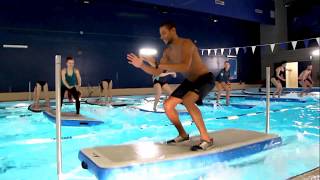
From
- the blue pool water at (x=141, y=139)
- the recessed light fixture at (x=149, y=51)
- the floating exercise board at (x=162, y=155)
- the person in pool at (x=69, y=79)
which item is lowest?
the blue pool water at (x=141, y=139)

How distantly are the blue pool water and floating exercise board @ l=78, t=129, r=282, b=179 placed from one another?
0.23 feet

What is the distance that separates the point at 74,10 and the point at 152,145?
1428cm

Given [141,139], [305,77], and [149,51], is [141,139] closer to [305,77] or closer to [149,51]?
[305,77]

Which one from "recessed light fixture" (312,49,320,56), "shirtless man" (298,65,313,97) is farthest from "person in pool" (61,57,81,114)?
"recessed light fixture" (312,49,320,56)

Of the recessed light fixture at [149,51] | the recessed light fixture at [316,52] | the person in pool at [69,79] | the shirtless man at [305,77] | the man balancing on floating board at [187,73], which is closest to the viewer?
the man balancing on floating board at [187,73]

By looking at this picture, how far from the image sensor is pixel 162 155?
11.7 ft

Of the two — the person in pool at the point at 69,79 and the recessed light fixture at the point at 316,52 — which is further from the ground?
the recessed light fixture at the point at 316,52

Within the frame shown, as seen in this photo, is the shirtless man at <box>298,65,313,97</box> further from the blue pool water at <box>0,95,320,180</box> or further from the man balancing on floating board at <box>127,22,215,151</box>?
the man balancing on floating board at <box>127,22,215,151</box>

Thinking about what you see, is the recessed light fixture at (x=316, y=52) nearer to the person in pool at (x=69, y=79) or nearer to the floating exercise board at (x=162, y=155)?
the person in pool at (x=69, y=79)

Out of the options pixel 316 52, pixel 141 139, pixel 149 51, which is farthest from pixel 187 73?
pixel 316 52

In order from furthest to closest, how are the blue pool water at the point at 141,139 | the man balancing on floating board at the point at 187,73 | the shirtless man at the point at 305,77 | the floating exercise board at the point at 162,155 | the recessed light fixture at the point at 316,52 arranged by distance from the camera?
the recessed light fixture at the point at 316,52 → the shirtless man at the point at 305,77 → the man balancing on floating board at the point at 187,73 → the blue pool water at the point at 141,139 → the floating exercise board at the point at 162,155

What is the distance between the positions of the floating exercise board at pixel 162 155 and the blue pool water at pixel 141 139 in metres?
0.07

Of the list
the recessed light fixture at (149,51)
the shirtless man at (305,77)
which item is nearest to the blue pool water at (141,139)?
the shirtless man at (305,77)

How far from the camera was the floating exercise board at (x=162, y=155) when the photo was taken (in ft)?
10.5
